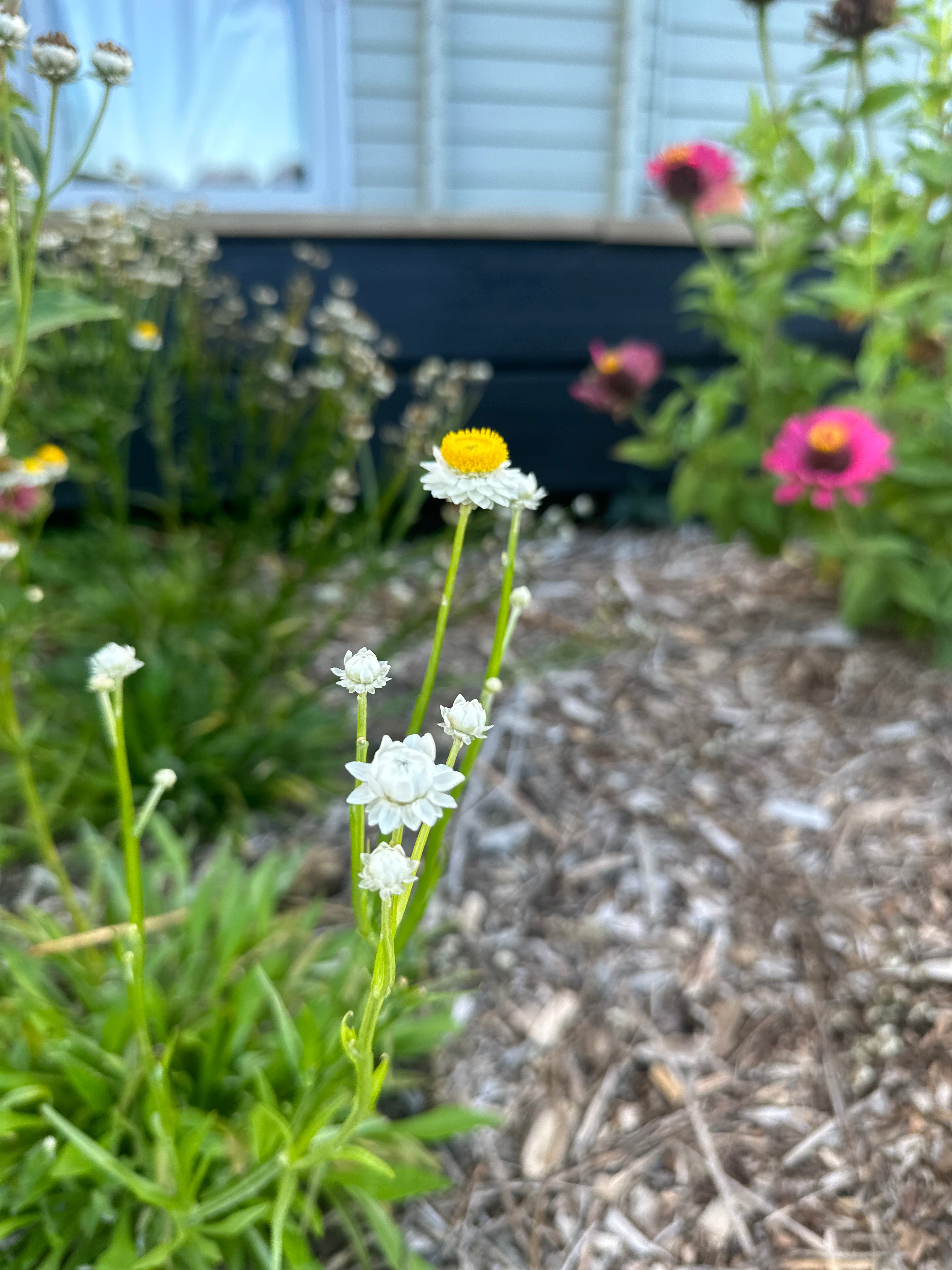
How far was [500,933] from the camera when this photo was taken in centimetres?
130

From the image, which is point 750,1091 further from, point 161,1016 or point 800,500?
point 800,500

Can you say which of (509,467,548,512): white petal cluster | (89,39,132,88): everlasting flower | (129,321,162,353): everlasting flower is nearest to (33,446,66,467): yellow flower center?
(129,321,162,353): everlasting flower

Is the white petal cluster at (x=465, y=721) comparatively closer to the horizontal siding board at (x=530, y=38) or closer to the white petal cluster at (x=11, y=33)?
the white petal cluster at (x=11, y=33)

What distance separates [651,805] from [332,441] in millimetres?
1019

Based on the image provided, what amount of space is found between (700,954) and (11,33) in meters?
1.22

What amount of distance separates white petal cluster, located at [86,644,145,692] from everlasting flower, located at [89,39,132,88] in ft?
1.32

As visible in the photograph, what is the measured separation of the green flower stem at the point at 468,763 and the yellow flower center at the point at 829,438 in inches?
41.6

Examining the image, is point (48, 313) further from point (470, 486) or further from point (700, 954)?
point (700, 954)

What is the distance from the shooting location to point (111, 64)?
25.4 inches

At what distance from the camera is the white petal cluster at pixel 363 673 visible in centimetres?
47

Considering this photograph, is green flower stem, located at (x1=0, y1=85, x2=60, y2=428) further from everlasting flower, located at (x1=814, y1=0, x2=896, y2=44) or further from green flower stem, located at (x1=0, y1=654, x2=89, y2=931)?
everlasting flower, located at (x1=814, y1=0, x2=896, y2=44)

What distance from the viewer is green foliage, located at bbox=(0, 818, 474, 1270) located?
747 millimetres

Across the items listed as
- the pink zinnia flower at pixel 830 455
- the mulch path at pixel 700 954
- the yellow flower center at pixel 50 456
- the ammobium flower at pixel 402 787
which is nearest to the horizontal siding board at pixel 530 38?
the mulch path at pixel 700 954

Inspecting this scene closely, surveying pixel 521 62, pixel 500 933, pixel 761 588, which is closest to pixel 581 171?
pixel 521 62
